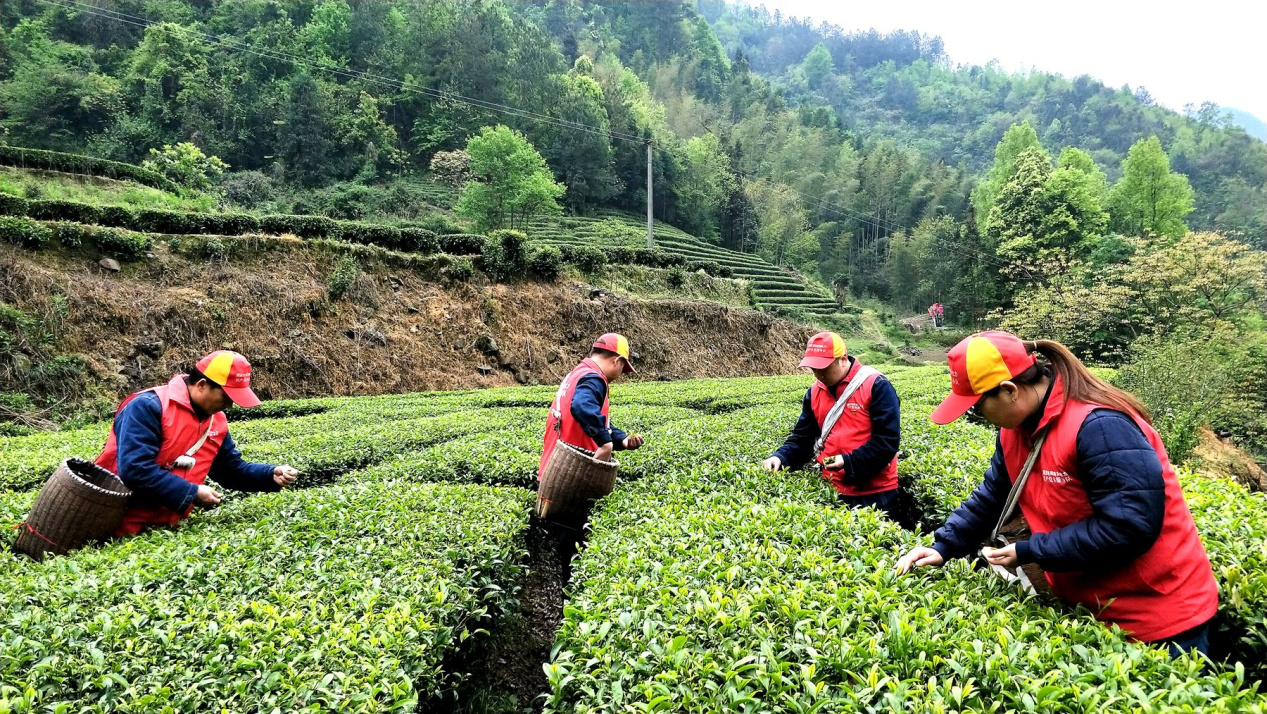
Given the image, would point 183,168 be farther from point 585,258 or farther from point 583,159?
point 583,159

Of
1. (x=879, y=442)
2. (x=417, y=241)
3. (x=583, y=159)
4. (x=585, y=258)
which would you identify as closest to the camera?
(x=879, y=442)

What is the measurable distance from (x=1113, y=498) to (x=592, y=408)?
297cm

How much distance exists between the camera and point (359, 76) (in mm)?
45781

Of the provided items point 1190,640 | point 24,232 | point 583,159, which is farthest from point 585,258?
point 583,159

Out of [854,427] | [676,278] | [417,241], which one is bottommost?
[676,278]

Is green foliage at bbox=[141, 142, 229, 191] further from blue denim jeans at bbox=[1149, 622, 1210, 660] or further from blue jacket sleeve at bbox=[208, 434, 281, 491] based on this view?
blue denim jeans at bbox=[1149, 622, 1210, 660]

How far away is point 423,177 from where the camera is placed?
4406cm

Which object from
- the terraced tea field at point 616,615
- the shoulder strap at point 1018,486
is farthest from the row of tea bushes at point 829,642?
the shoulder strap at point 1018,486

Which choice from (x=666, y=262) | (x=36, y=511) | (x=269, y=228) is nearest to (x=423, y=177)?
(x=666, y=262)

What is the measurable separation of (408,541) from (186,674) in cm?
138

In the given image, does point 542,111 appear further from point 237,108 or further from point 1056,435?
point 1056,435

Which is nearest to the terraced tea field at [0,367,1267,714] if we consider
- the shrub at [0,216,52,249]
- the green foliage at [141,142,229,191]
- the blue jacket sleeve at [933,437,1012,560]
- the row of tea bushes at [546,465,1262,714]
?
the row of tea bushes at [546,465,1262,714]

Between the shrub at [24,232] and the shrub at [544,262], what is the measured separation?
11767 mm

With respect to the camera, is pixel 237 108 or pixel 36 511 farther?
pixel 237 108
